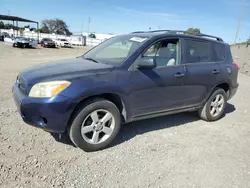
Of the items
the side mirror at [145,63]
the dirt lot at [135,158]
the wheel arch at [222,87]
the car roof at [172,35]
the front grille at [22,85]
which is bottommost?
the dirt lot at [135,158]

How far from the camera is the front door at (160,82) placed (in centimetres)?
380

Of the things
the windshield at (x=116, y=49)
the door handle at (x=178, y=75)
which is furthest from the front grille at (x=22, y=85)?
the door handle at (x=178, y=75)

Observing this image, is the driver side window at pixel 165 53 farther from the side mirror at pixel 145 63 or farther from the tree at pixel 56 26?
the tree at pixel 56 26

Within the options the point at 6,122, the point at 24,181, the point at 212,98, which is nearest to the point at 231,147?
the point at 212,98

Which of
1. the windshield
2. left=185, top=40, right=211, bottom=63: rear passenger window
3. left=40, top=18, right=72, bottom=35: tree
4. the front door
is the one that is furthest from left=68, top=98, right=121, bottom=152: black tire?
left=40, top=18, right=72, bottom=35: tree

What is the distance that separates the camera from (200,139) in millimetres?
4316

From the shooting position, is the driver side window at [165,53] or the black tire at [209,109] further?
the black tire at [209,109]

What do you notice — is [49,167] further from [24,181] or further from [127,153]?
[127,153]

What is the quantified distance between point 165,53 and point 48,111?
224 centimetres

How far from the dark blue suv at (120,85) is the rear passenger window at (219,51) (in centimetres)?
3

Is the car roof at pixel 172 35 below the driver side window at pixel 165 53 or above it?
above

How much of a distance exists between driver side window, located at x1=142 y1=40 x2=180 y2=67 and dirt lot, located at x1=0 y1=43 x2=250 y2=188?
1276 millimetres

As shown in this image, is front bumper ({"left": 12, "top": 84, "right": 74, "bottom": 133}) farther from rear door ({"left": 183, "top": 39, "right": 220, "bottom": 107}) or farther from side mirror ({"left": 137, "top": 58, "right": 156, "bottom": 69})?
rear door ({"left": 183, "top": 39, "right": 220, "bottom": 107})

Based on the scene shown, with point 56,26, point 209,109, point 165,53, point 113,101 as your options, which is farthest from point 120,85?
point 56,26
